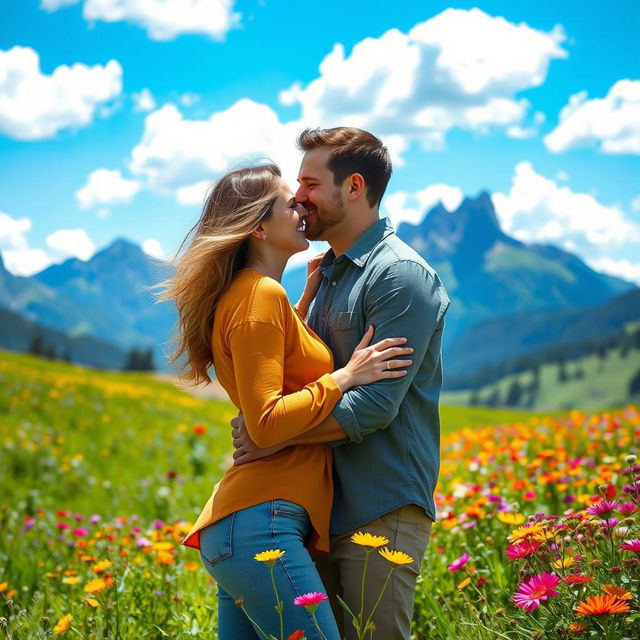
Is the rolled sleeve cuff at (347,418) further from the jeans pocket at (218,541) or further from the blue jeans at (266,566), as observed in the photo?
the jeans pocket at (218,541)

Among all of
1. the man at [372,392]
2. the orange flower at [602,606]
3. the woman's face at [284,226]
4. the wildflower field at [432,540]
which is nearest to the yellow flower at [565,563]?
the wildflower field at [432,540]

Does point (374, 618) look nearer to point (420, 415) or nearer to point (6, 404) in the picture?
point (420, 415)

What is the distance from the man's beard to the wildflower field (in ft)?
4.91

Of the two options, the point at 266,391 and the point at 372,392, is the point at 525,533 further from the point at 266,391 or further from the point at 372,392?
the point at 266,391

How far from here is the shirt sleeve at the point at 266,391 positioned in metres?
2.95

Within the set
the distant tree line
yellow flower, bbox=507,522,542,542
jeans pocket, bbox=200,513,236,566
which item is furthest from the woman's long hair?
the distant tree line

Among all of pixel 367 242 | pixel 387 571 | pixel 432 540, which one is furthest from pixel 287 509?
pixel 432 540

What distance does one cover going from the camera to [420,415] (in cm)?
345

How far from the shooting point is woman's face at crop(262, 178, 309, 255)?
3346 millimetres

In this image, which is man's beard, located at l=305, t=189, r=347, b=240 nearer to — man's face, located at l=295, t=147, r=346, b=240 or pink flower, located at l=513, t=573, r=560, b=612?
man's face, located at l=295, t=147, r=346, b=240

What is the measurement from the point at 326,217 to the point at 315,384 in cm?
91

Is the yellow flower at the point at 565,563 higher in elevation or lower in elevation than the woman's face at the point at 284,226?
lower

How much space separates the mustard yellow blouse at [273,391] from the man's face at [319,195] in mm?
525

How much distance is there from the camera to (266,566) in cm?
Answer: 289
